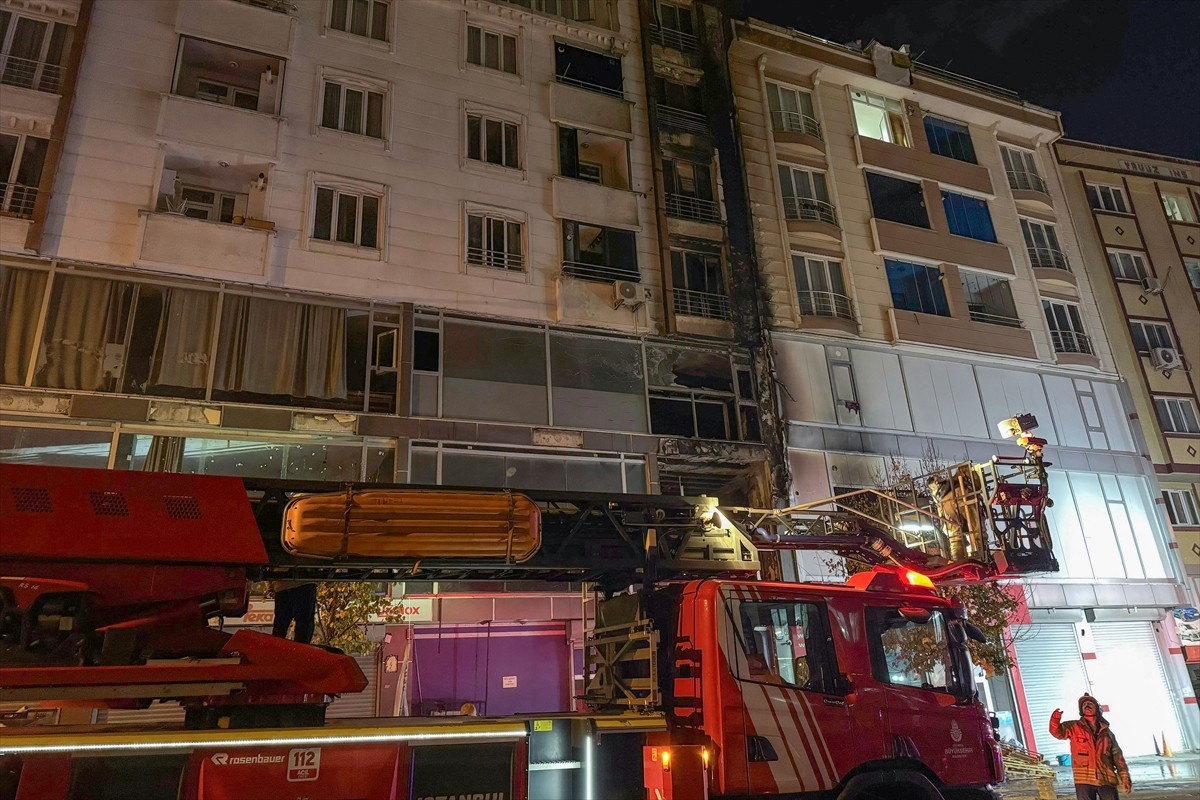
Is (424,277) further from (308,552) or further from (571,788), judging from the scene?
(571,788)

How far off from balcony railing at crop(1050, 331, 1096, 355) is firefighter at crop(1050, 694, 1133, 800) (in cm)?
1838

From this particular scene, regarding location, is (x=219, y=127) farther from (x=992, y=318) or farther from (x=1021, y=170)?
(x=1021, y=170)

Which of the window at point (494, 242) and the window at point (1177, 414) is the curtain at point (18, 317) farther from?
the window at point (1177, 414)

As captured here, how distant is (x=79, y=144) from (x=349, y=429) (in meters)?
8.34

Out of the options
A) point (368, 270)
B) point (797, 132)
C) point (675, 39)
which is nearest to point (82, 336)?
point (368, 270)

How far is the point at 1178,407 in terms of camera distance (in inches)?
1166

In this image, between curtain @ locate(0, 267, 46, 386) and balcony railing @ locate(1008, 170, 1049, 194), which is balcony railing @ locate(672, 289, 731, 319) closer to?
balcony railing @ locate(1008, 170, 1049, 194)

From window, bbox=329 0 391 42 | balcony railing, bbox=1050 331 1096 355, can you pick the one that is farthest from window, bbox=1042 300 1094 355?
window, bbox=329 0 391 42

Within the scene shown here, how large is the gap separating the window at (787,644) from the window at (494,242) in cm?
1355

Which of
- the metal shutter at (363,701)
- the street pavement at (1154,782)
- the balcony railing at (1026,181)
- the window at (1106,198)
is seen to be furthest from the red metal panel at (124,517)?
the window at (1106,198)

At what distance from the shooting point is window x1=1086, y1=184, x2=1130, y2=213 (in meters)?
31.8

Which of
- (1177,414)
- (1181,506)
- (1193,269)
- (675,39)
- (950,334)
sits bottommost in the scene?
(1181,506)

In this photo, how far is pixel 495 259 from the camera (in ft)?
62.5

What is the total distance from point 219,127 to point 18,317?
5.87m
